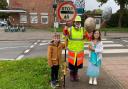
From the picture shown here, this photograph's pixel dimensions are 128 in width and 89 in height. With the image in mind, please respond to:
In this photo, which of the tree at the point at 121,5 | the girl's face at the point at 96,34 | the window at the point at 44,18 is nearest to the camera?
the girl's face at the point at 96,34

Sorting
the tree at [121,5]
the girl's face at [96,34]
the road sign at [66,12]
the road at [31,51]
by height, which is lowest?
the road at [31,51]

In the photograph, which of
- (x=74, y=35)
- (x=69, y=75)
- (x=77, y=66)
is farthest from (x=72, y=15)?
(x=69, y=75)

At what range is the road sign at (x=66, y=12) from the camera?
875 centimetres

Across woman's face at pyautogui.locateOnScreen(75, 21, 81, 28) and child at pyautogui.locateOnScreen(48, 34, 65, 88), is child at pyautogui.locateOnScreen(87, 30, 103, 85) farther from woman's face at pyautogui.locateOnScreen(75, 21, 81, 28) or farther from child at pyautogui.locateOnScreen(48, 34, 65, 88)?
child at pyautogui.locateOnScreen(48, 34, 65, 88)

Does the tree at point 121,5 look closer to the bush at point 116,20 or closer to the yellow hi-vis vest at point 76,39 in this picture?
the bush at point 116,20

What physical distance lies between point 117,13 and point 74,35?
3988cm

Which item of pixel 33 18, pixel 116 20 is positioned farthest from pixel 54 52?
pixel 33 18

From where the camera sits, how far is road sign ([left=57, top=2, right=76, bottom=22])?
8.75 m

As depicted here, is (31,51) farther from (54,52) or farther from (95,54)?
(54,52)

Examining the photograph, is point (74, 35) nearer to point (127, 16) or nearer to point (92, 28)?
point (92, 28)

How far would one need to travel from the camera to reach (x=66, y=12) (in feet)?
28.8

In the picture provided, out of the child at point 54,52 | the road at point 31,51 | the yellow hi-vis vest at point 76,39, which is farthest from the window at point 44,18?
the child at point 54,52

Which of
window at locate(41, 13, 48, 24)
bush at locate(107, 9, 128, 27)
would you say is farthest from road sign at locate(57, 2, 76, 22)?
window at locate(41, 13, 48, 24)

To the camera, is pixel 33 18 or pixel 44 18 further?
pixel 44 18
